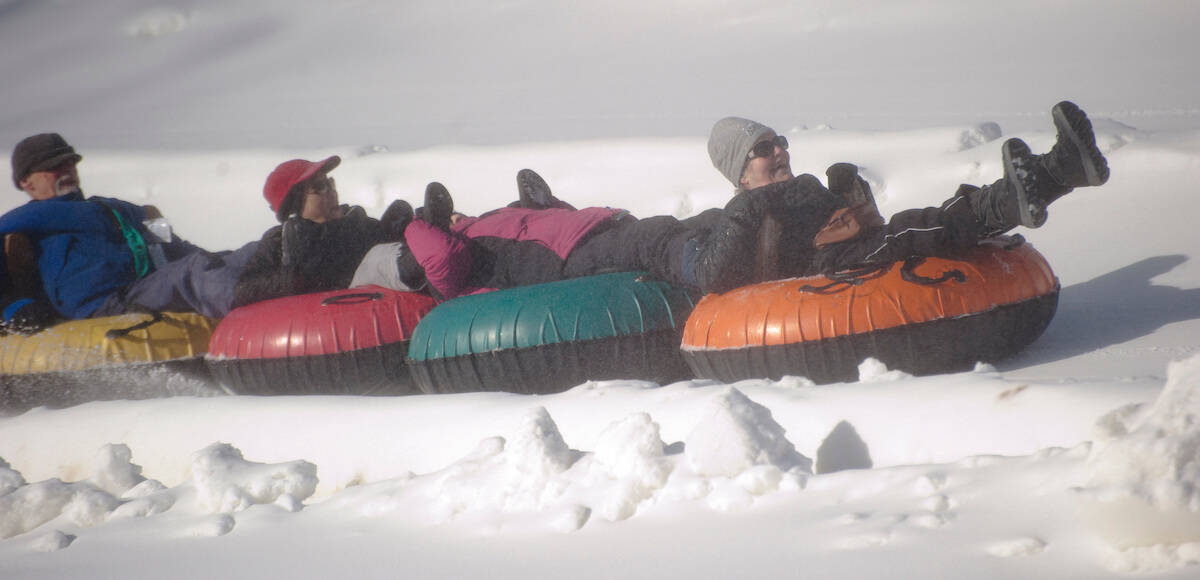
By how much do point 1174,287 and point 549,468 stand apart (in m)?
2.89

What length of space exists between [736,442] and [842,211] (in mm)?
1434

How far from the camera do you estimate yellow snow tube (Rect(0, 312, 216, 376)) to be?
4.26 meters

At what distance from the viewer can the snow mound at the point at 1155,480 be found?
163 centimetres

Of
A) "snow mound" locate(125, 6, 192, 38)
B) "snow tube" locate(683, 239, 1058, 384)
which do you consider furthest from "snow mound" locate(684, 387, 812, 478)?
"snow mound" locate(125, 6, 192, 38)

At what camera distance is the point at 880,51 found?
14.6m

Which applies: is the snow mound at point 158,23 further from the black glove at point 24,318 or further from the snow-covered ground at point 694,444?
the black glove at point 24,318

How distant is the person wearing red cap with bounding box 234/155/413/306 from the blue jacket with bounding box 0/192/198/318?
637 mm

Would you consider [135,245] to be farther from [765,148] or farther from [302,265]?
[765,148]

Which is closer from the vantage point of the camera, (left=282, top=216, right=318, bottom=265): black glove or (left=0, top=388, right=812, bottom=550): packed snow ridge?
(left=0, top=388, right=812, bottom=550): packed snow ridge

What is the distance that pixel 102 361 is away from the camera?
4.25 meters

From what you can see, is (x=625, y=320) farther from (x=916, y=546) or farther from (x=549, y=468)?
(x=916, y=546)

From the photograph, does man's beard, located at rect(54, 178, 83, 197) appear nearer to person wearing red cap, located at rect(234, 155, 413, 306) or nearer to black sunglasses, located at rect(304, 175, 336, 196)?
person wearing red cap, located at rect(234, 155, 413, 306)

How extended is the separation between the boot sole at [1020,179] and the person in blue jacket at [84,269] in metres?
2.84

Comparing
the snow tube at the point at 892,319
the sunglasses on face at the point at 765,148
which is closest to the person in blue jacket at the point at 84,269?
the sunglasses on face at the point at 765,148
